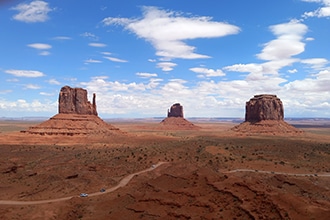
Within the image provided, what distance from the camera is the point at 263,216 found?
77.5 feet

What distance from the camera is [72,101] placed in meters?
111

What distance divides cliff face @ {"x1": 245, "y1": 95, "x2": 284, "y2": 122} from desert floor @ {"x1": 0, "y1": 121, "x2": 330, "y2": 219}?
65947mm

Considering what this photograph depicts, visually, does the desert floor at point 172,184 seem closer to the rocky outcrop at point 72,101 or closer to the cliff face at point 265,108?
the rocky outcrop at point 72,101

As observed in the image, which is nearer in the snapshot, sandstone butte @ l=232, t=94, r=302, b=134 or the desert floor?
the desert floor

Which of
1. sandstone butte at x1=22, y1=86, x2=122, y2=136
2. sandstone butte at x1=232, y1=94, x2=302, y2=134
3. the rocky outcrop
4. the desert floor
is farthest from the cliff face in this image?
the rocky outcrop

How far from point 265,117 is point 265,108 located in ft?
13.3

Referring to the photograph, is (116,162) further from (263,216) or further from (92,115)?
(92,115)

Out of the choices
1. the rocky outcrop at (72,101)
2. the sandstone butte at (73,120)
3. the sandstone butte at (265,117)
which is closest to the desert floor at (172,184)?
the sandstone butte at (73,120)

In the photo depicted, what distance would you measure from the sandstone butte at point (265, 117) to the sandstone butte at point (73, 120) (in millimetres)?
59426

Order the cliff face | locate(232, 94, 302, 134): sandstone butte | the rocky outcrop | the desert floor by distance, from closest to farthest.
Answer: the desert floor → the rocky outcrop → locate(232, 94, 302, 134): sandstone butte → the cliff face

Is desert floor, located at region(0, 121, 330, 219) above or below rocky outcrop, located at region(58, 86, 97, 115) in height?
below

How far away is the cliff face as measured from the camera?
13162 cm

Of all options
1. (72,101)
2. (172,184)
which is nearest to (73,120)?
(72,101)

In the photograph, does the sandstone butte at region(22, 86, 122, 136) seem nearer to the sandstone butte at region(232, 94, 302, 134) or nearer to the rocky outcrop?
the rocky outcrop
